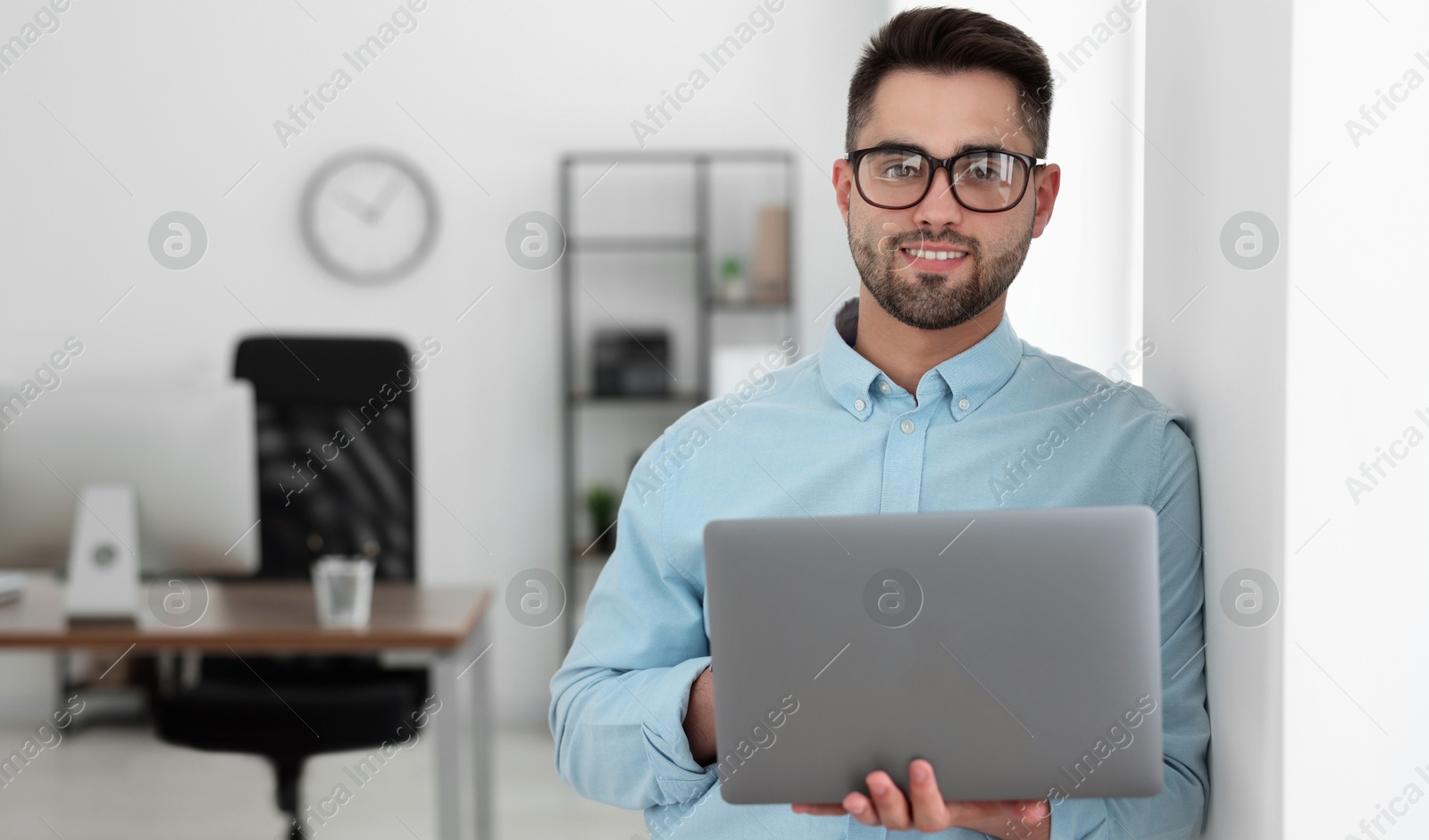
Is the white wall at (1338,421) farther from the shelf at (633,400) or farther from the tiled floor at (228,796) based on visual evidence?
the shelf at (633,400)

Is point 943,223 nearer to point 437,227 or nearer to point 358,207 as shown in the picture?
point 437,227

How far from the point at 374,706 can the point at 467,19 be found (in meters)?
2.48

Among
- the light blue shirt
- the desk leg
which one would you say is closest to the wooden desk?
the desk leg

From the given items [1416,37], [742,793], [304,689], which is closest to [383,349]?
[304,689]

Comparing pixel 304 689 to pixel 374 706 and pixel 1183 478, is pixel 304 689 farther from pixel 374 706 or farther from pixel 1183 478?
pixel 1183 478

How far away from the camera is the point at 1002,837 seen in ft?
3.23

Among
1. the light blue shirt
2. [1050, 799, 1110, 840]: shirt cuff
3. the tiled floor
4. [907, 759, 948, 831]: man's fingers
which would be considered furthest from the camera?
the tiled floor

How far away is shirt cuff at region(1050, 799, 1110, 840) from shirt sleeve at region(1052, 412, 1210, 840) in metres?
0.01

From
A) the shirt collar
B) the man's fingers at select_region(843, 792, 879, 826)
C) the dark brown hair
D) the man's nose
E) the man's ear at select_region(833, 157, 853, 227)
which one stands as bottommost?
the man's fingers at select_region(843, 792, 879, 826)

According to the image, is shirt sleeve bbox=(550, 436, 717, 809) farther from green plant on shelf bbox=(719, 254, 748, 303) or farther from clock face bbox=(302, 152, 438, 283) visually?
clock face bbox=(302, 152, 438, 283)

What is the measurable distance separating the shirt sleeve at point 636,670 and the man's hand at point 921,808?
0.24m

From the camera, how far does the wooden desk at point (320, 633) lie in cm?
213

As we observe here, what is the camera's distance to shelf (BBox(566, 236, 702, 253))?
12.8 ft

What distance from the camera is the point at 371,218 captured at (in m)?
3.90
